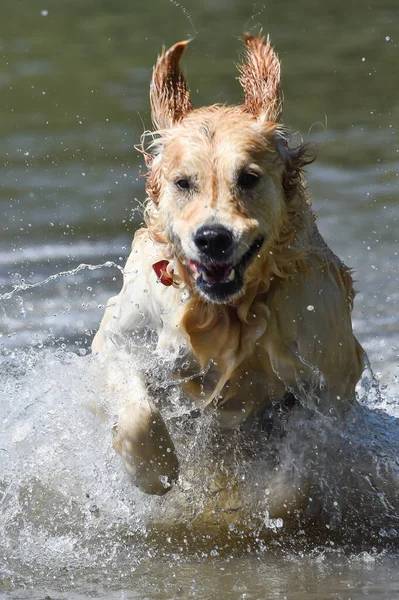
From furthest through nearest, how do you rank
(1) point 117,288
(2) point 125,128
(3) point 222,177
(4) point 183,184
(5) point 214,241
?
(2) point 125,128, (1) point 117,288, (4) point 183,184, (3) point 222,177, (5) point 214,241

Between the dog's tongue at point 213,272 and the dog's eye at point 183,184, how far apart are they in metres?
0.31

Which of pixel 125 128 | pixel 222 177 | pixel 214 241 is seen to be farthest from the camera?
pixel 125 128

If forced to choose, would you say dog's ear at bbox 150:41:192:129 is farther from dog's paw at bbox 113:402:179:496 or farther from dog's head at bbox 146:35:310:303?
dog's paw at bbox 113:402:179:496

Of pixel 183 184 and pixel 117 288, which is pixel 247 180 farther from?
pixel 117 288

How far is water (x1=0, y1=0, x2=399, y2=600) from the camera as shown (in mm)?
4836

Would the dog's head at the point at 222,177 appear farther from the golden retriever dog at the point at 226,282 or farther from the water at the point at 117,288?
the water at the point at 117,288

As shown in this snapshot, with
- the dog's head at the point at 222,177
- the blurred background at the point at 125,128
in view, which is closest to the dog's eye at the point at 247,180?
the dog's head at the point at 222,177

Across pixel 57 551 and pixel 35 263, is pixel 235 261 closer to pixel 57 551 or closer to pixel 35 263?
pixel 57 551

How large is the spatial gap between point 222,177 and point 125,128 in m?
6.58

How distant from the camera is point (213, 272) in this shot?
15.2 ft

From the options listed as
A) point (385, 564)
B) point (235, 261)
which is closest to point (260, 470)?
point (385, 564)

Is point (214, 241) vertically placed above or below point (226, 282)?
above

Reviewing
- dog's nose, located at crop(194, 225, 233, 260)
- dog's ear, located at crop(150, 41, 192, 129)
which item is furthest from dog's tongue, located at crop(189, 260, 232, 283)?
dog's ear, located at crop(150, 41, 192, 129)

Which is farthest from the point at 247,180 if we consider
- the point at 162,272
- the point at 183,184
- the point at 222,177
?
the point at 162,272
